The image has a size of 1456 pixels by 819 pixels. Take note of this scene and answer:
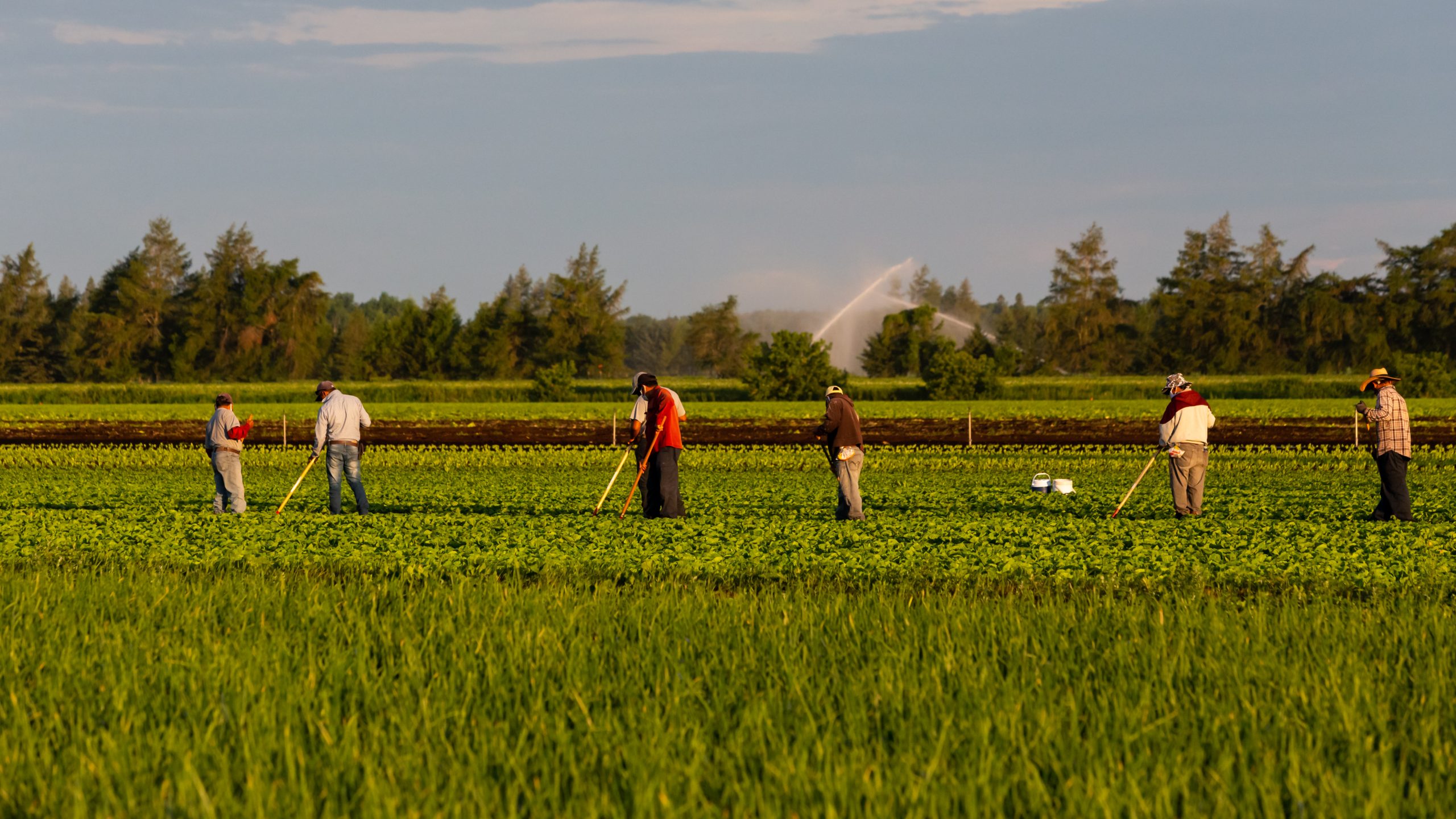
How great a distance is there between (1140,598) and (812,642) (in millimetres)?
3050

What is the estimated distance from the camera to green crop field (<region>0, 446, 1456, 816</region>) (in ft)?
13.6

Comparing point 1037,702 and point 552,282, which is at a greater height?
point 552,282

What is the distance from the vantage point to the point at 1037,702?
5.25 metres

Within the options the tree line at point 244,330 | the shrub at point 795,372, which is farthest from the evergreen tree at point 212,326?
the shrub at point 795,372

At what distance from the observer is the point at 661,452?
1484cm

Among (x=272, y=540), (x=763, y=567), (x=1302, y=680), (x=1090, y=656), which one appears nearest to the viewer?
(x=1302, y=680)

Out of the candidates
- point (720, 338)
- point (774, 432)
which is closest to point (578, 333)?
point (720, 338)

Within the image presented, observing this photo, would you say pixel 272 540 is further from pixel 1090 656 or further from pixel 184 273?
pixel 184 273

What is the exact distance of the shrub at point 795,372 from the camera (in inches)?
2218

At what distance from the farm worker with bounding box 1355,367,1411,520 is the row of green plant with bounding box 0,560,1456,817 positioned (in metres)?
7.13

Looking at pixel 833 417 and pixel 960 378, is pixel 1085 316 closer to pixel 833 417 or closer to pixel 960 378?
pixel 960 378

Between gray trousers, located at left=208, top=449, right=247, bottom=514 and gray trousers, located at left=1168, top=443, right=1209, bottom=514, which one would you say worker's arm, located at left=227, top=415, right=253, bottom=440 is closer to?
gray trousers, located at left=208, top=449, right=247, bottom=514

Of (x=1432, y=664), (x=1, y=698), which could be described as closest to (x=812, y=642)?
(x=1432, y=664)

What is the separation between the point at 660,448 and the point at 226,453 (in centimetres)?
626
